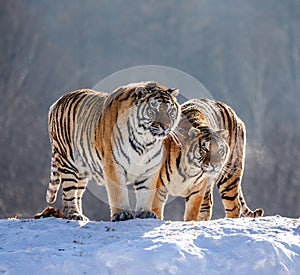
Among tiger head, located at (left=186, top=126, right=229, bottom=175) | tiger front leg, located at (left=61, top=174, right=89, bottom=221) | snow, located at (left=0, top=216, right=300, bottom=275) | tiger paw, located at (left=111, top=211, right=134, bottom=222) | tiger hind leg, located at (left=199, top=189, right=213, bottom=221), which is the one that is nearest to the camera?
snow, located at (left=0, top=216, right=300, bottom=275)

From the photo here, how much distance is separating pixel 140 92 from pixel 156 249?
132 centimetres

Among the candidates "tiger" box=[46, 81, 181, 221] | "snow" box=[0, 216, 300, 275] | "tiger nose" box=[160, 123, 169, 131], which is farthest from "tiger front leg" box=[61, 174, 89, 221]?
"snow" box=[0, 216, 300, 275]

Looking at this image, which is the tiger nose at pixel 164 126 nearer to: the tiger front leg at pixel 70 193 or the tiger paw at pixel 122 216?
the tiger paw at pixel 122 216

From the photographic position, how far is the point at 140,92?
3.83 meters

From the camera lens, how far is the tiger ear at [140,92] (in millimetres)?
3818

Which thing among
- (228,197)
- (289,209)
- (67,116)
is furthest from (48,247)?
(289,209)

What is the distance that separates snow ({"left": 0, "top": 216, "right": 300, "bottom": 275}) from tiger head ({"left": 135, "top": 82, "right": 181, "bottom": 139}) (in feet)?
2.29

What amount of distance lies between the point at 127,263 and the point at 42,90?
10302 mm

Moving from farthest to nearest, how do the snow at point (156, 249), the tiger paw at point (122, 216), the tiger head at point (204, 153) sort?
the tiger head at point (204, 153) < the tiger paw at point (122, 216) < the snow at point (156, 249)

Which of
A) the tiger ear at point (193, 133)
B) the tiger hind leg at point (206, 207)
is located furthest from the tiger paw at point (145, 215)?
the tiger hind leg at point (206, 207)

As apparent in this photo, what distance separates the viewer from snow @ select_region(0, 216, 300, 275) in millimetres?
A: 2578

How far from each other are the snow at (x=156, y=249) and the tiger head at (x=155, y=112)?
2.29 feet

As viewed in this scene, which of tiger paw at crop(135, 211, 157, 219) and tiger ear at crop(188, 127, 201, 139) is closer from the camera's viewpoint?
tiger paw at crop(135, 211, 157, 219)

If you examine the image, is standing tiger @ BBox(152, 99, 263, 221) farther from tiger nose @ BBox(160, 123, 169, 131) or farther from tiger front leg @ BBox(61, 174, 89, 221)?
tiger front leg @ BBox(61, 174, 89, 221)
